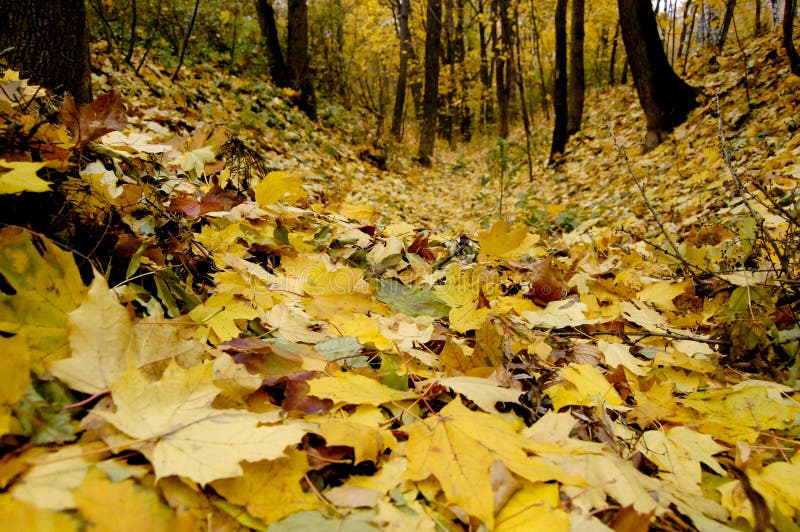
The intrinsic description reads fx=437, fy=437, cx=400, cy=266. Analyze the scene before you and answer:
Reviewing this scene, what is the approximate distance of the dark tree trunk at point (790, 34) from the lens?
4.18 metres

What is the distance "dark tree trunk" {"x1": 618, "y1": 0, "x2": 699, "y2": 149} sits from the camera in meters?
5.33

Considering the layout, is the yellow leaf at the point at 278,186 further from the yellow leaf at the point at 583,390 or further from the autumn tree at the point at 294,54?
the autumn tree at the point at 294,54

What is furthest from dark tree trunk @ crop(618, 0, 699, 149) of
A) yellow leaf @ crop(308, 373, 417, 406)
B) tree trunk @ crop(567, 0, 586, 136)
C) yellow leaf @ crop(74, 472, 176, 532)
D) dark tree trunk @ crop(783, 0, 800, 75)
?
yellow leaf @ crop(74, 472, 176, 532)

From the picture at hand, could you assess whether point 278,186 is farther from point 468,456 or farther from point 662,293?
point 662,293

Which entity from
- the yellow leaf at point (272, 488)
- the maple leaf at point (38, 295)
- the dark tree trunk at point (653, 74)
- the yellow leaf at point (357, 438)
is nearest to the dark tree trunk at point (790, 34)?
the dark tree trunk at point (653, 74)

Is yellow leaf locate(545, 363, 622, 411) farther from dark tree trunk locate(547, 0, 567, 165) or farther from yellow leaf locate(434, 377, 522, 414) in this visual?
dark tree trunk locate(547, 0, 567, 165)

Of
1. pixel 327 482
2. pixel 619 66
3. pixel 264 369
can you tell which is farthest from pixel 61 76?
pixel 619 66

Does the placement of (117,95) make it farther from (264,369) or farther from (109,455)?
(109,455)

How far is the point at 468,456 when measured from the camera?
0.67 m

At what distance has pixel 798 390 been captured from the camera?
971mm

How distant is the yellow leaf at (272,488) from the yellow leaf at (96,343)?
0.78 feet

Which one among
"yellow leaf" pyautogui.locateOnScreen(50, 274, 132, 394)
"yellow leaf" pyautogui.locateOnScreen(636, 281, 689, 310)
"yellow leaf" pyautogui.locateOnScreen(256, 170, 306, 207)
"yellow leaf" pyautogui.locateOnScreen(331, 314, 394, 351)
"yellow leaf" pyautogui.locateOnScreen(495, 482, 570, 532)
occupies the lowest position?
"yellow leaf" pyautogui.locateOnScreen(636, 281, 689, 310)

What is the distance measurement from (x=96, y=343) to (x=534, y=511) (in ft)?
2.22

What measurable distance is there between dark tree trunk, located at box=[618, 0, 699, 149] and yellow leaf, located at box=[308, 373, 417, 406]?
19.4 ft
